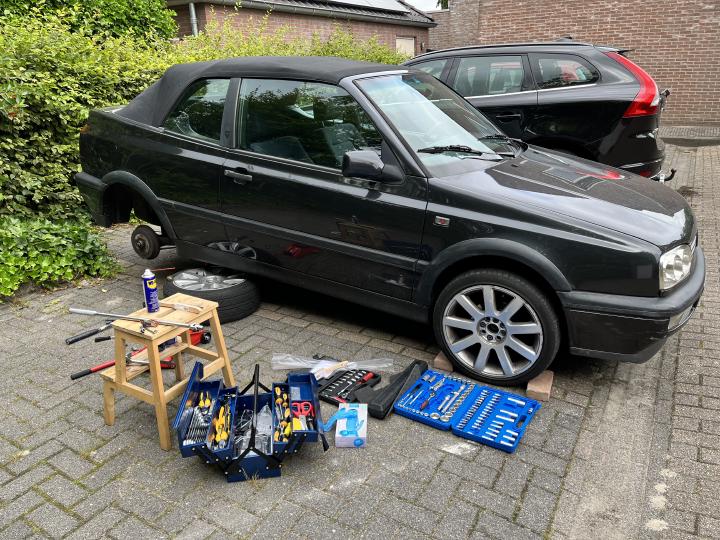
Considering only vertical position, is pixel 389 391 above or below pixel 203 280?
below

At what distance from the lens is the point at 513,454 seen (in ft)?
9.55

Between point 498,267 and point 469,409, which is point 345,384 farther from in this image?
point 498,267

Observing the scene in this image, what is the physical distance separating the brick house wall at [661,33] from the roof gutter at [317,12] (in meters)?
4.22

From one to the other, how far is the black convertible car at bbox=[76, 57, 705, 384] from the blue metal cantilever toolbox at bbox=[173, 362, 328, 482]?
1.09 metres

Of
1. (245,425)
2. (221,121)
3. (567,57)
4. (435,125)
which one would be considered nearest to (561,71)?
(567,57)

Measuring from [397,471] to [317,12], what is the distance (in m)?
15.3

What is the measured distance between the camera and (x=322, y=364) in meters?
3.71

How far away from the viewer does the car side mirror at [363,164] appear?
3.50 metres

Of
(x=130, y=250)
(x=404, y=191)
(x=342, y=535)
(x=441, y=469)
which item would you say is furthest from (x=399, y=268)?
(x=130, y=250)

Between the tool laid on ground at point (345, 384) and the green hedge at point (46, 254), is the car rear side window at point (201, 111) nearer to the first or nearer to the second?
the green hedge at point (46, 254)

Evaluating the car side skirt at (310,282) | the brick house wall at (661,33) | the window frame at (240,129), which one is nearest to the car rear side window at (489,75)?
the window frame at (240,129)

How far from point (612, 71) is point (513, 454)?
16.8 feet

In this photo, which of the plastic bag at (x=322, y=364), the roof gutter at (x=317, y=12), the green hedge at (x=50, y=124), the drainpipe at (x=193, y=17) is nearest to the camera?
the plastic bag at (x=322, y=364)

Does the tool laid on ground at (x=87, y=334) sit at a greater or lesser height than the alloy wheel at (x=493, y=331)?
greater
